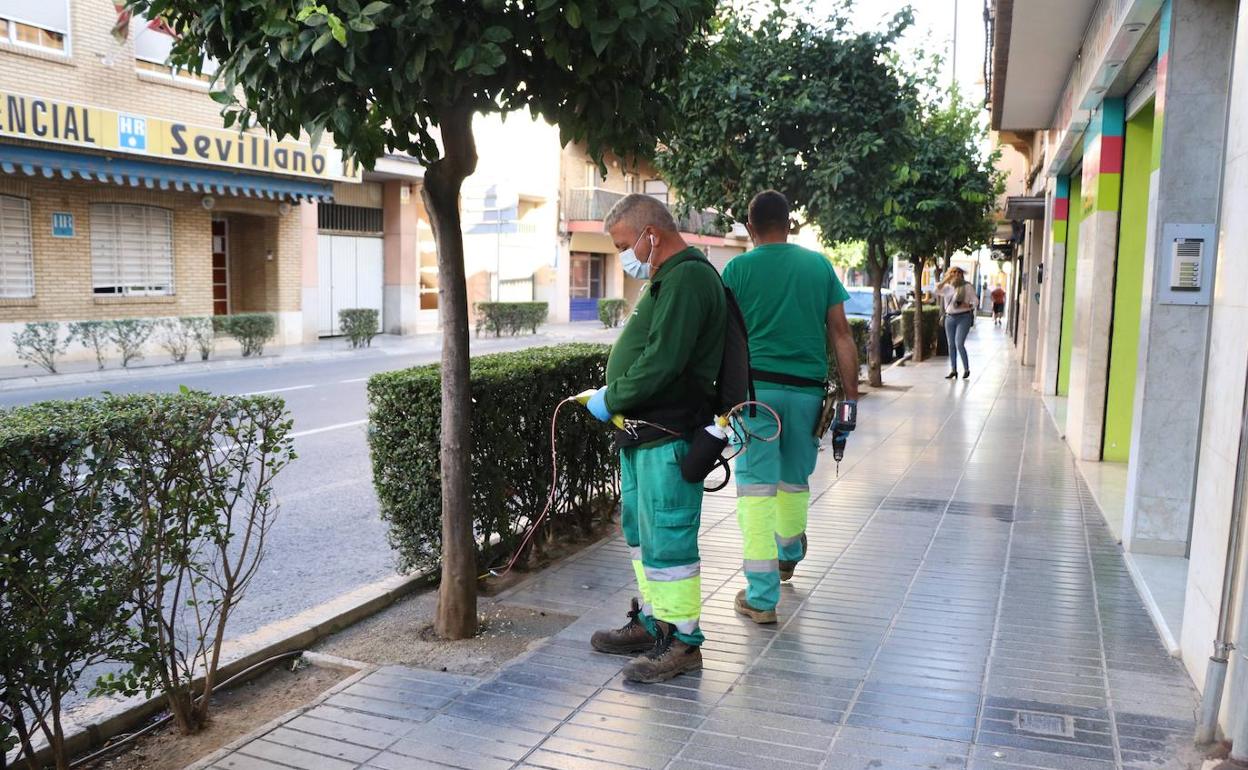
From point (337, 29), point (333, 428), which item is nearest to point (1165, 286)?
point (337, 29)

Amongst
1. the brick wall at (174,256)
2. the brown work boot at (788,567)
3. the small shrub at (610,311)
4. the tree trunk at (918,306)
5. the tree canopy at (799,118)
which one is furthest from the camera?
the small shrub at (610,311)

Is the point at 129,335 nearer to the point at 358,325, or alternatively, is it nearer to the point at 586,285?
the point at 358,325

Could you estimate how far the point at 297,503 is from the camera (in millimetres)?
7797

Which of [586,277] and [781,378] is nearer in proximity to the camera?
[781,378]

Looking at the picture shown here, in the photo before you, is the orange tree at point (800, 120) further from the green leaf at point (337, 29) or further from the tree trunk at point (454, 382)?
the green leaf at point (337, 29)

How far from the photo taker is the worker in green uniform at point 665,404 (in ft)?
12.8

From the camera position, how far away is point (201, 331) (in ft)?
62.3

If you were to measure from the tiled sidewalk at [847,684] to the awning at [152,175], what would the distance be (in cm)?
1484

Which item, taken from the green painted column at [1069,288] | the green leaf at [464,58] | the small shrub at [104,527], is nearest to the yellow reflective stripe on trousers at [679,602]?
the small shrub at [104,527]

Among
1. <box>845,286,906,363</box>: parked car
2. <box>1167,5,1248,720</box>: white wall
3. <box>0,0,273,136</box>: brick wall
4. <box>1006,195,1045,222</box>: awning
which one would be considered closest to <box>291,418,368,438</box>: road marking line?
<box>1167,5,1248,720</box>: white wall

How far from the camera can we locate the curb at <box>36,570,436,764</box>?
140 inches

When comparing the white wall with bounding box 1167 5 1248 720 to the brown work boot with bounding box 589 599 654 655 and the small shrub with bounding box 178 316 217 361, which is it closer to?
the brown work boot with bounding box 589 599 654 655

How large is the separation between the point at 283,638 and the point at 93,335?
14900 mm

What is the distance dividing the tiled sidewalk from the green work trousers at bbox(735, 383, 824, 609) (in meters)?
0.25
